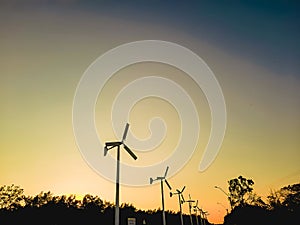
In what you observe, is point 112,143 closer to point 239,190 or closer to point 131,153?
point 131,153

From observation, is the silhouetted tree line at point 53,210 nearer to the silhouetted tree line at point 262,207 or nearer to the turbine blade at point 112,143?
the silhouetted tree line at point 262,207

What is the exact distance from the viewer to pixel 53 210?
4070 inches

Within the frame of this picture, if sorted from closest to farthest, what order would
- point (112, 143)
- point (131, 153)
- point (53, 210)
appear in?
point (112, 143), point (131, 153), point (53, 210)

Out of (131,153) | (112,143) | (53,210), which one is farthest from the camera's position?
(53,210)

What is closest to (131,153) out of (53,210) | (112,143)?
(112,143)

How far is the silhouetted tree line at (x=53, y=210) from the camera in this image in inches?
3784

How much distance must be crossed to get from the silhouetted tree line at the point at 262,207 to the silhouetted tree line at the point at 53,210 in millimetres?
36907

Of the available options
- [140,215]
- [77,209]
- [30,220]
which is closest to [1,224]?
[30,220]

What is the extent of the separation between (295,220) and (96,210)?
70.4 meters

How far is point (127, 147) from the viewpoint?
110ft

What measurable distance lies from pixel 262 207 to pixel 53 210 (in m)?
72.8

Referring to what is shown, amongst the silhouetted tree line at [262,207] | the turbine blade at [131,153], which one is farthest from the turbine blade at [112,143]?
the silhouetted tree line at [262,207]

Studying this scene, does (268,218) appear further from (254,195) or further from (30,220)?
(30,220)

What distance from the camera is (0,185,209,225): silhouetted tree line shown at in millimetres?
96125
